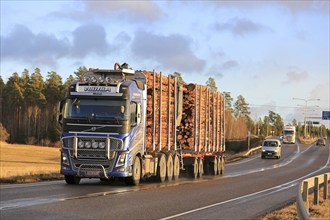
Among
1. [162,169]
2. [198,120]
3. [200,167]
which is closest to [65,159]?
[162,169]

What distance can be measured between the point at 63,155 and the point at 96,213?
6934 mm

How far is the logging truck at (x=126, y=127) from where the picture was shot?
18.1m

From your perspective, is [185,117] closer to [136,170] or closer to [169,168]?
[169,168]

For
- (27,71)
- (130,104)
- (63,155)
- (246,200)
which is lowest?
(246,200)

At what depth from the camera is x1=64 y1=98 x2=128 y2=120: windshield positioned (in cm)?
1831

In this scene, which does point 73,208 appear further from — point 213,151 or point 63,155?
point 213,151

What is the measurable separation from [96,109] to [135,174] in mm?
2746

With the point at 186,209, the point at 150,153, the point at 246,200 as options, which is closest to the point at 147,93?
the point at 150,153

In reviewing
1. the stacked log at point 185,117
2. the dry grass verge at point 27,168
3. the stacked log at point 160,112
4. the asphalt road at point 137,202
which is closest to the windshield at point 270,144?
the dry grass verge at point 27,168

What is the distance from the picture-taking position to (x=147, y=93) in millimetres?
21344

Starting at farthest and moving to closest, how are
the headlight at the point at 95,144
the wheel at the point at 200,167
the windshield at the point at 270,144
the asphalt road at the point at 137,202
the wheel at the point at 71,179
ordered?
the windshield at the point at 270,144, the wheel at the point at 200,167, the wheel at the point at 71,179, the headlight at the point at 95,144, the asphalt road at the point at 137,202

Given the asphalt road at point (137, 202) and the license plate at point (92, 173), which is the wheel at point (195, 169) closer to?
the asphalt road at point (137, 202)

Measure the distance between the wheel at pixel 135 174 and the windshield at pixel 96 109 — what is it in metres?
1.83

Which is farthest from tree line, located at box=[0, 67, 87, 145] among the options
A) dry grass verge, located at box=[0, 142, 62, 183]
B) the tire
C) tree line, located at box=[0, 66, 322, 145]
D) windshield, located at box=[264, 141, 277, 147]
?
the tire
